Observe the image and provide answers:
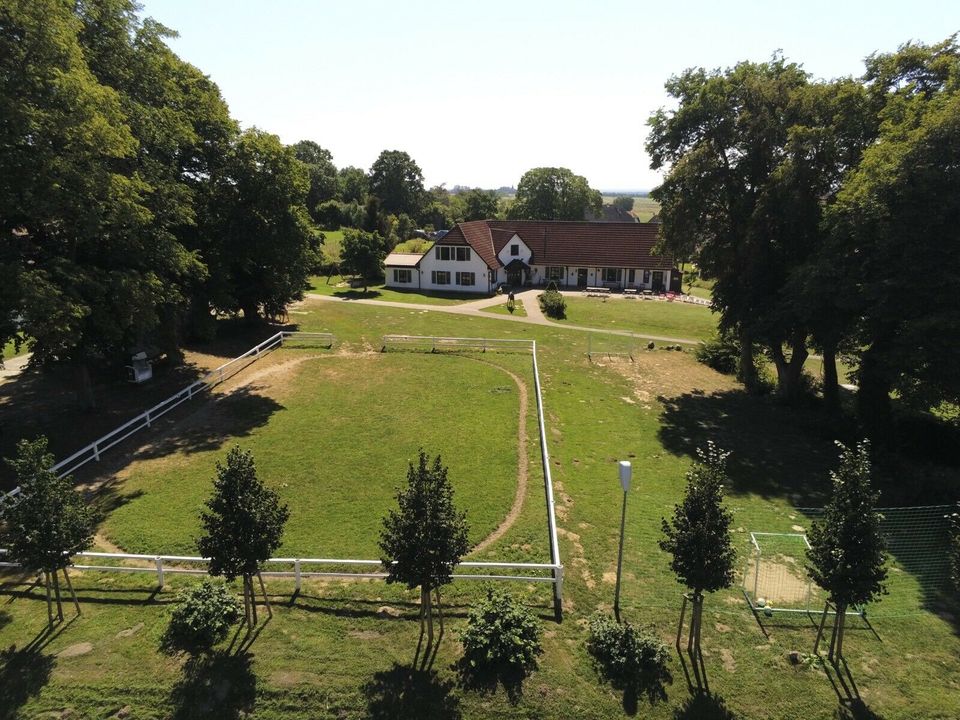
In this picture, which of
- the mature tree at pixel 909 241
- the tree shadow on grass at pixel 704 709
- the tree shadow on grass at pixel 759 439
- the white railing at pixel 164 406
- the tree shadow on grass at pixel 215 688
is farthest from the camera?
the tree shadow on grass at pixel 759 439

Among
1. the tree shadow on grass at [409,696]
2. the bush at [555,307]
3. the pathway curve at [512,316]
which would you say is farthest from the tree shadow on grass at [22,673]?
the bush at [555,307]

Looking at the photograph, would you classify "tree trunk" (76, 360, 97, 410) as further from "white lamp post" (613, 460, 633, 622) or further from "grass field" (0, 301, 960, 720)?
"white lamp post" (613, 460, 633, 622)

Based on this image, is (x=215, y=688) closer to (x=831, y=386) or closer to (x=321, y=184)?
(x=831, y=386)

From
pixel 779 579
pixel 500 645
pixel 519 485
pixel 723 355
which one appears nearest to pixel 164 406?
pixel 519 485

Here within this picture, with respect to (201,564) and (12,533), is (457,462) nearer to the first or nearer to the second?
(201,564)

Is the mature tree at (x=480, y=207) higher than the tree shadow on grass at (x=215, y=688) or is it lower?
higher

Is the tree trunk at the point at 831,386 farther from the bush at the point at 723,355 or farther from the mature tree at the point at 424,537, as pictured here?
the mature tree at the point at 424,537

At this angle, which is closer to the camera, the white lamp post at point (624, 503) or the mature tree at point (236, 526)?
the mature tree at point (236, 526)

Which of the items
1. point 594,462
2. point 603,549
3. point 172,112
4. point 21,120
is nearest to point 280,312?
point 172,112

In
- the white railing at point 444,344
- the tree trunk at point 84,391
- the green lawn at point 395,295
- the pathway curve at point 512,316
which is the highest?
the green lawn at point 395,295
